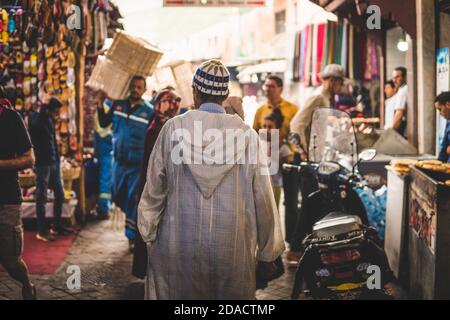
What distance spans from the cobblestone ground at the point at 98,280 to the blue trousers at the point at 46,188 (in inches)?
20.7

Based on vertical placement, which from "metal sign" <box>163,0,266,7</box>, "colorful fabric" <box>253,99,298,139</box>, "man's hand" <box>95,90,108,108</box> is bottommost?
"colorful fabric" <box>253,99,298,139</box>

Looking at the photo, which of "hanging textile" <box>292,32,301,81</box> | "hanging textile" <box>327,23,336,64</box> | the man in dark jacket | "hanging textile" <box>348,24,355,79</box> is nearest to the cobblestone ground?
the man in dark jacket

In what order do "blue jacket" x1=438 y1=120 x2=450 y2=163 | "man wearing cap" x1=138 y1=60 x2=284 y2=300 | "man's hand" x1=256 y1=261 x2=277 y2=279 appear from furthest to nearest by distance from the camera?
"blue jacket" x1=438 y1=120 x2=450 y2=163 → "man's hand" x1=256 y1=261 x2=277 y2=279 → "man wearing cap" x1=138 y1=60 x2=284 y2=300

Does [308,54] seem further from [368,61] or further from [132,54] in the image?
[132,54]

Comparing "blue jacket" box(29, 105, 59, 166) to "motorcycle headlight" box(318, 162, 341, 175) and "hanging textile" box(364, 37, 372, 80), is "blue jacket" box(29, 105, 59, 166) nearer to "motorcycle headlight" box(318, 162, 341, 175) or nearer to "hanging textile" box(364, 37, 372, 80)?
"motorcycle headlight" box(318, 162, 341, 175)

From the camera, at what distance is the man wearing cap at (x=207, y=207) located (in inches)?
171

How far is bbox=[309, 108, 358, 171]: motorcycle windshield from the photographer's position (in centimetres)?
696

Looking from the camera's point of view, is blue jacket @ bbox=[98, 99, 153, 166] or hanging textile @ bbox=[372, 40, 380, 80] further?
hanging textile @ bbox=[372, 40, 380, 80]

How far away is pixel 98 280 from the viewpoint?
308 inches

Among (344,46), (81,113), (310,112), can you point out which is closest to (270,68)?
(344,46)

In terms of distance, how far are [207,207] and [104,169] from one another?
7.98 metres

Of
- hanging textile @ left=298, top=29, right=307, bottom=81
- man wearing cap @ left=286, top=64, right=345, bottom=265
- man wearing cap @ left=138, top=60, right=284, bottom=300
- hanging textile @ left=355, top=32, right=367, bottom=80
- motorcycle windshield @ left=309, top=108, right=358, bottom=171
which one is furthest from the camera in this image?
hanging textile @ left=298, top=29, right=307, bottom=81

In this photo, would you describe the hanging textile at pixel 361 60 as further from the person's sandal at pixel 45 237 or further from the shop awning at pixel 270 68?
the shop awning at pixel 270 68

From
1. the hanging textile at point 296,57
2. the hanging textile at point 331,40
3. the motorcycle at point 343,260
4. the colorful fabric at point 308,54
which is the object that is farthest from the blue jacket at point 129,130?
the hanging textile at point 296,57
